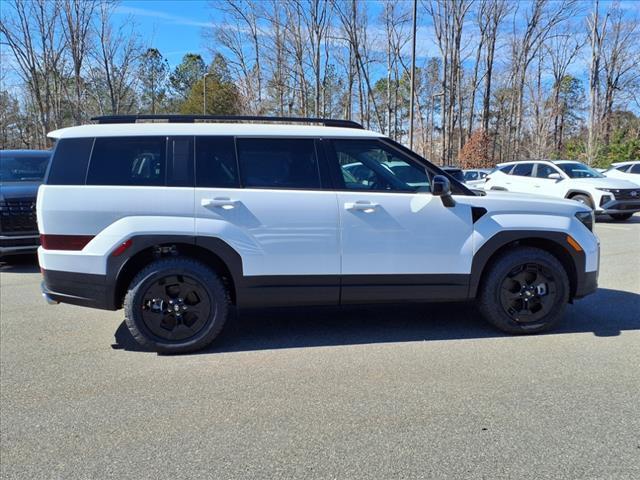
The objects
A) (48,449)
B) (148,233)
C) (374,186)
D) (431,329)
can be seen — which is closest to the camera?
(48,449)

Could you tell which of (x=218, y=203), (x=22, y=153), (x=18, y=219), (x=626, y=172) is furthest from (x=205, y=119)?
(x=626, y=172)

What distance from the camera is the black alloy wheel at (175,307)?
406 cm

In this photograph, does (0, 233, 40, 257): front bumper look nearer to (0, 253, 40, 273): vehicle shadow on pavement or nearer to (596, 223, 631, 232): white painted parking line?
(0, 253, 40, 273): vehicle shadow on pavement

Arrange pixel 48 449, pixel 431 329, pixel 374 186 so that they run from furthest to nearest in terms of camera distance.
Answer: pixel 431 329, pixel 374 186, pixel 48 449

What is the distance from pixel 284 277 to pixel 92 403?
1733mm

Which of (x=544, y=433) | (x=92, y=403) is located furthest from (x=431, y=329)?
(x=92, y=403)

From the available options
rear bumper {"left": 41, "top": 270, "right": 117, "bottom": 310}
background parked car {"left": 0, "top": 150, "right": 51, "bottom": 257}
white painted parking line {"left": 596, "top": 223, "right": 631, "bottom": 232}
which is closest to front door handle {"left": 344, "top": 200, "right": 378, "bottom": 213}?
rear bumper {"left": 41, "top": 270, "right": 117, "bottom": 310}

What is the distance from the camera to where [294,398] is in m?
3.32

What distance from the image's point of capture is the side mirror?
404 cm

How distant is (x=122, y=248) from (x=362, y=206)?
6.76ft

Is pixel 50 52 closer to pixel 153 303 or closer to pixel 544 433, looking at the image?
pixel 153 303

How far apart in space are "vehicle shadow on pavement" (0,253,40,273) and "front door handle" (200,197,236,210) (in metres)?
5.31

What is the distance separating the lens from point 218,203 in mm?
3979

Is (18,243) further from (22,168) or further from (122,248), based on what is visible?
(122,248)
